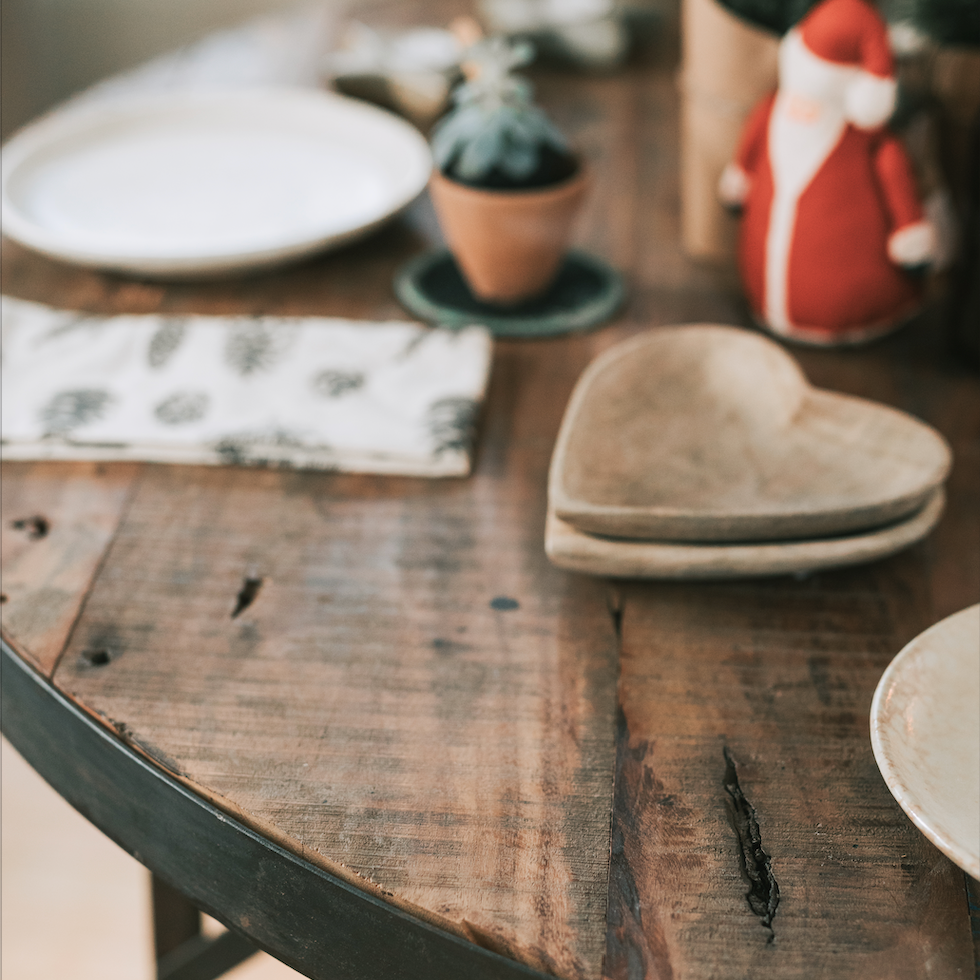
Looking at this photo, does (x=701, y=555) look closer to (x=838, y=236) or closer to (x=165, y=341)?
(x=838, y=236)

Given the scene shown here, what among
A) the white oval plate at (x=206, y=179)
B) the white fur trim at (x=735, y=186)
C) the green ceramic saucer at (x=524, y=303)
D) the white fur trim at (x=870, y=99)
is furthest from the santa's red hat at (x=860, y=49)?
the white oval plate at (x=206, y=179)

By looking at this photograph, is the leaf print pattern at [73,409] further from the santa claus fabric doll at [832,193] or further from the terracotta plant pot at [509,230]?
the santa claus fabric doll at [832,193]

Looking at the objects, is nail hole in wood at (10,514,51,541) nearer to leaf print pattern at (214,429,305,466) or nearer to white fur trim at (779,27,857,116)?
leaf print pattern at (214,429,305,466)

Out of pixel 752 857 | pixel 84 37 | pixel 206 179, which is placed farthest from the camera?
pixel 84 37

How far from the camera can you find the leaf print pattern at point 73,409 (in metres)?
0.65

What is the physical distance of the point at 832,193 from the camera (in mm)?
685

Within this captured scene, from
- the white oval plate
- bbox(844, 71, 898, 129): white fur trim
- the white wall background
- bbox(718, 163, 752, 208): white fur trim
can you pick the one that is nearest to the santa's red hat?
bbox(844, 71, 898, 129): white fur trim

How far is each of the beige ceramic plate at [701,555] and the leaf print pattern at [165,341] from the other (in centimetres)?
34

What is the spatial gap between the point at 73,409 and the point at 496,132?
1.11 ft

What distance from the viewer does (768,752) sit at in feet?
1.47

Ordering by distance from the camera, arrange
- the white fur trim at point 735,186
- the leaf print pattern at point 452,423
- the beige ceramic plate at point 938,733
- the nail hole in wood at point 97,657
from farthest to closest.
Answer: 1. the white fur trim at point 735,186
2. the leaf print pattern at point 452,423
3. the nail hole in wood at point 97,657
4. the beige ceramic plate at point 938,733

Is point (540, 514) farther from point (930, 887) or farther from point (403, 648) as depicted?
point (930, 887)

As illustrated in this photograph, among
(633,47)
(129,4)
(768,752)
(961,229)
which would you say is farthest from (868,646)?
(129,4)

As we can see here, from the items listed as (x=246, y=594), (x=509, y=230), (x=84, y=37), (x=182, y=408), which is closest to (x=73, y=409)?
(x=182, y=408)
